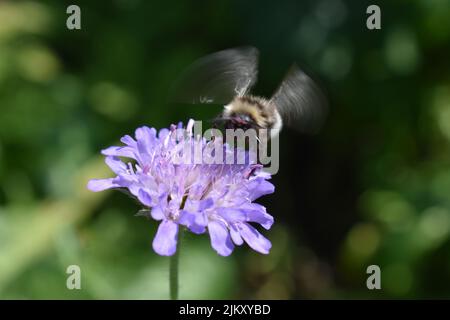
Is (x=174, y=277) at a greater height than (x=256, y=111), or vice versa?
(x=256, y=111)

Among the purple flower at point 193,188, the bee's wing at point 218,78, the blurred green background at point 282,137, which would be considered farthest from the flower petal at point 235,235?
the blurred green background at point 282,137

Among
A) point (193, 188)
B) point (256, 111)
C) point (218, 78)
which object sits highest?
point (218, 78)

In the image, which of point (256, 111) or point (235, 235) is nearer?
point (235, 235)

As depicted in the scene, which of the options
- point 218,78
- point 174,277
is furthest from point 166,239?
point 218,78

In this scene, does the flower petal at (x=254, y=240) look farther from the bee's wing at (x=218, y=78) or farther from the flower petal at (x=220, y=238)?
the bee's wing at (x=218, y=78)

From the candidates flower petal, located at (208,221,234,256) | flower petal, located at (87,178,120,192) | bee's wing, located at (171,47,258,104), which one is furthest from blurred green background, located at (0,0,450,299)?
flower petal, located at (208,221,234,256)

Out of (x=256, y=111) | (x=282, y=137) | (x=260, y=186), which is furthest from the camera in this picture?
(x=282, y=137)

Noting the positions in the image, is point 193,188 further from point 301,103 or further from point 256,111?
point 301,103
